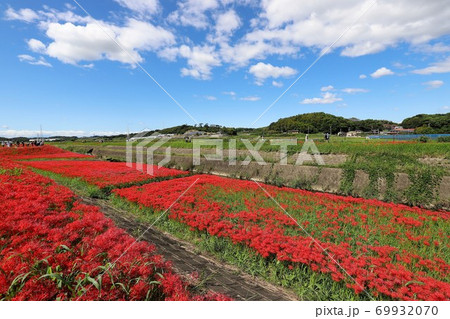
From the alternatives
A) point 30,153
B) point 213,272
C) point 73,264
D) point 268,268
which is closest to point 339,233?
point 268,268

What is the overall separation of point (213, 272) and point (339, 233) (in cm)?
331

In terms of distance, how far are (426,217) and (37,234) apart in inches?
370

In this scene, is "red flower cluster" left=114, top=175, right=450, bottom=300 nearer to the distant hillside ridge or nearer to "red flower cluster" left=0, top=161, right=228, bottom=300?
"red flower cluster" left=0, top=161, right=228, bottom=300

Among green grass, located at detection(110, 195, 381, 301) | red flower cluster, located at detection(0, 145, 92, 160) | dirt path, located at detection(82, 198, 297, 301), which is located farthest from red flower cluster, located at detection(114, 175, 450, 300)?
red flower cluster, located at detection(0, 145, 92, 160)

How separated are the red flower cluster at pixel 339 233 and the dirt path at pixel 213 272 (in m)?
0.59

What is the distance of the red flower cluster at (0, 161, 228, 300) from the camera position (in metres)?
2.37

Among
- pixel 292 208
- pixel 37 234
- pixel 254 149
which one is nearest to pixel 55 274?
pixel 37 234

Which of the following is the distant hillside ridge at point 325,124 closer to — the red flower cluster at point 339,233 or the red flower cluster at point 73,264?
the red flower cluster at point 339,233

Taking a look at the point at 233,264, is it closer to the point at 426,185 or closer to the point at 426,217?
the point at 426,217

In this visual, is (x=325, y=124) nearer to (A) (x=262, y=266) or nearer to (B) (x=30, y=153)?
(A) (x=262, y=266)

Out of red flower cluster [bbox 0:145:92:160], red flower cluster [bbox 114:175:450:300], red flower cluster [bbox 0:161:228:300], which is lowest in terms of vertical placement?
red flower cluster [bbox 114:175:450:300]

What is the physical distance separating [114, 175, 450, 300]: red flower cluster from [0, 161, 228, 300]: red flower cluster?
7.36 ft

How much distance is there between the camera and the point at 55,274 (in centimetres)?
240

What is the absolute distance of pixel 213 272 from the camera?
14.6ft
